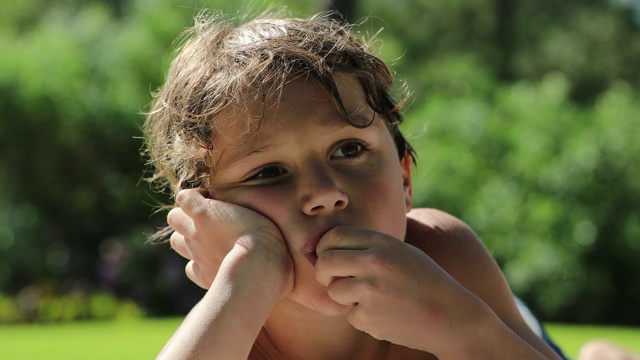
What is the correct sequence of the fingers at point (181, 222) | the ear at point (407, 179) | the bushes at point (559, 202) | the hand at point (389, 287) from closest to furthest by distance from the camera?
the hand at point (389, 287), the fingers at point (181, 222), the ear at point (407, 179), the bushes at point (559, 202)

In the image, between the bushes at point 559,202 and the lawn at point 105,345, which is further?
the bushes at point 559,202

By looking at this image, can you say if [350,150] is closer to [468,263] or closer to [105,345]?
[468,263]

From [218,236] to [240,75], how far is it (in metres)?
Answer: 0.39

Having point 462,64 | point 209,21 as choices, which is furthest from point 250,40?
point 462,64

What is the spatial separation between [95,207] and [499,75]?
13.1m

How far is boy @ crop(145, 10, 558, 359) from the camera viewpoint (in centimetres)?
188

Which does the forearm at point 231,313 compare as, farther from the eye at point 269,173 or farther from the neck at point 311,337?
the neck at point 311,337

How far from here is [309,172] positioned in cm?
195

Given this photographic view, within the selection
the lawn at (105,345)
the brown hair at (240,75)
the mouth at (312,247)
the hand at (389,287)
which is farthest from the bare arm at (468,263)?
the lawn at (105,345)

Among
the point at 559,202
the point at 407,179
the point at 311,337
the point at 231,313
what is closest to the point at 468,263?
the point at 407,179

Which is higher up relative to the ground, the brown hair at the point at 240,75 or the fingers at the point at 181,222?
the brown hair at the point at 240,75

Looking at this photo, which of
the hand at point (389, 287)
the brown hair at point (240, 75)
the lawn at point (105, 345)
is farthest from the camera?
the lawn at point (105, 345)

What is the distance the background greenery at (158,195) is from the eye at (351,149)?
21.3 feet

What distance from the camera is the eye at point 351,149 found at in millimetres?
2027
